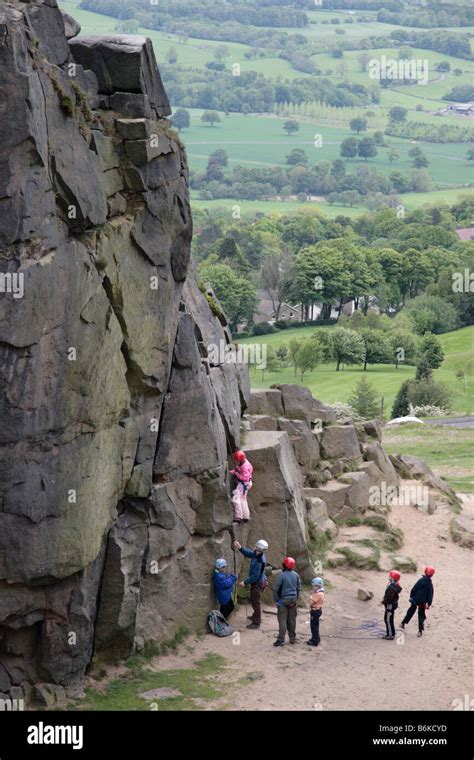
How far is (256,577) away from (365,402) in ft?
219

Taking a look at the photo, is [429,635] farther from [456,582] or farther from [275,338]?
[275,338]

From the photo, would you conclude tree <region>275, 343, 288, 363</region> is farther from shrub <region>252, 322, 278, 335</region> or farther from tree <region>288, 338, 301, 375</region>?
shrub <region>252, 322, 278, 335</region>

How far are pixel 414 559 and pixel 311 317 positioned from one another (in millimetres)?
123751

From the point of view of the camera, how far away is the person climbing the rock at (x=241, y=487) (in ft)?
114

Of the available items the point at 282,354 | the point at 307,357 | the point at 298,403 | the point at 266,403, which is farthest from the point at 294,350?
the point at 266,403

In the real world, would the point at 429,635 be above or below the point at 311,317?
above

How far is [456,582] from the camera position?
3900cm

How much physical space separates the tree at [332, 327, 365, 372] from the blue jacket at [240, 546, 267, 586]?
3664 inches

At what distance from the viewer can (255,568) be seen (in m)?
33.2

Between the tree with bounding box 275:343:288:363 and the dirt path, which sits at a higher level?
the dirt path

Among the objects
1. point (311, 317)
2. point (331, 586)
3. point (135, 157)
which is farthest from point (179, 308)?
point (311, 317)

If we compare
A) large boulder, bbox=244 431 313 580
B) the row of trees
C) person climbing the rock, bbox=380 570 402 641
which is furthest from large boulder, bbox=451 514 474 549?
the row of trees

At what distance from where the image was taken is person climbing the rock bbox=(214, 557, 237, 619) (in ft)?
108

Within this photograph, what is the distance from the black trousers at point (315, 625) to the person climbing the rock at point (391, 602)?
6.36 feet
